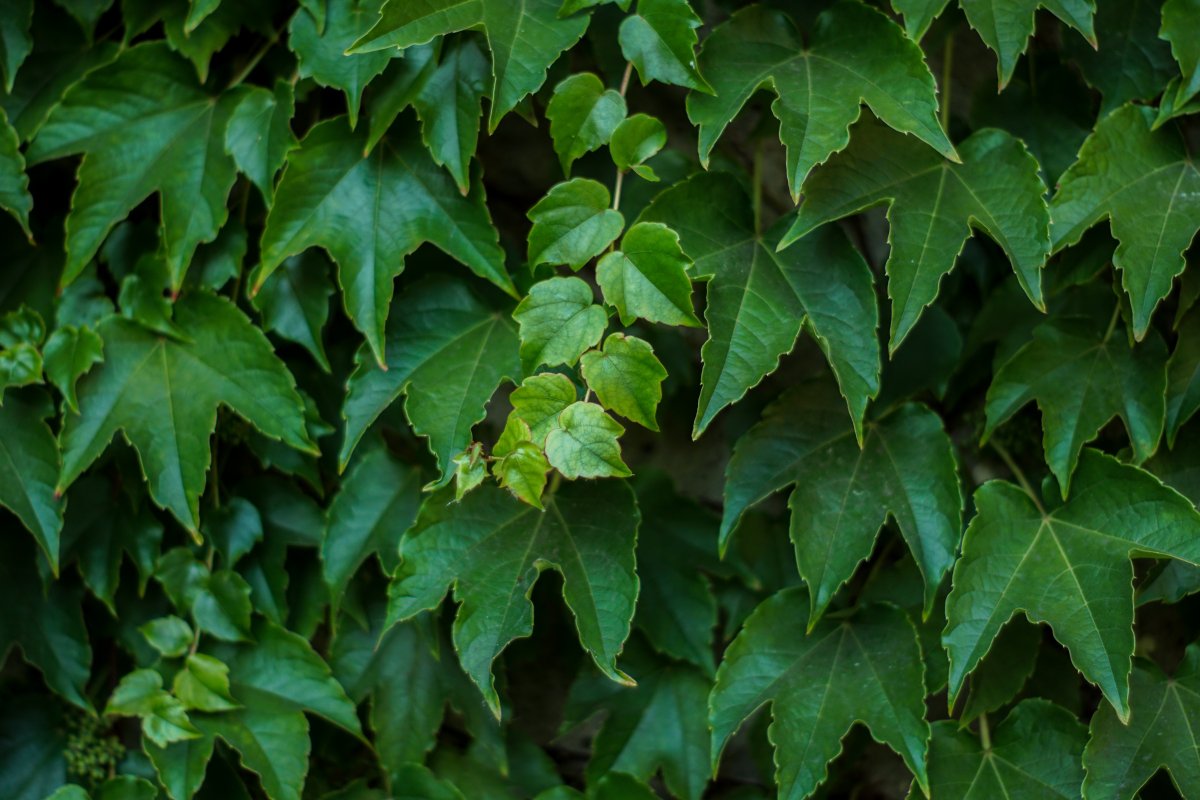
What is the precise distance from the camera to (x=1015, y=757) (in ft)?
3.76

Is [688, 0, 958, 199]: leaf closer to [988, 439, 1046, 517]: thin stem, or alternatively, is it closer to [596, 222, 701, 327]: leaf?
[596, 222, 701, 327]: leaf

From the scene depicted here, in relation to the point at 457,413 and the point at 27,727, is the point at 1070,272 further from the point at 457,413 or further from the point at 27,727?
the point at 27,727

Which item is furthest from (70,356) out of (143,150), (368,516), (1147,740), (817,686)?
(1147,740)

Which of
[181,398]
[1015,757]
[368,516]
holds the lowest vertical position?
[1015,757]

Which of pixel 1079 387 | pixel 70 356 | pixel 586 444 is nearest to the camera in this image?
pixel 586 444

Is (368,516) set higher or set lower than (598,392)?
lower

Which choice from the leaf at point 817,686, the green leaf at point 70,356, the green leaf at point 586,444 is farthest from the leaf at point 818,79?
the green leaf at point 70,356

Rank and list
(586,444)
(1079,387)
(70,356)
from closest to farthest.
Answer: (586,444), (1079,387), (70,356)

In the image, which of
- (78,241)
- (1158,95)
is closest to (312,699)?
(78,241)

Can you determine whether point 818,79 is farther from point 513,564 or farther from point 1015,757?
point 1015,757

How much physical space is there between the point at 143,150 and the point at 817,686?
95cm

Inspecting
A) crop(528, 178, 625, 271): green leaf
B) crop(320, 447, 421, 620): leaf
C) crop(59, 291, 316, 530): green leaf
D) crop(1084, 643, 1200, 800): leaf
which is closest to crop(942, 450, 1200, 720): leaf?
crop(1084, 643, 1200, 800): leaf

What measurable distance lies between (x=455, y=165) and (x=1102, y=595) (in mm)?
754

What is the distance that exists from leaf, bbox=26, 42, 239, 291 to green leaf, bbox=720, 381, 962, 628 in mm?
651
